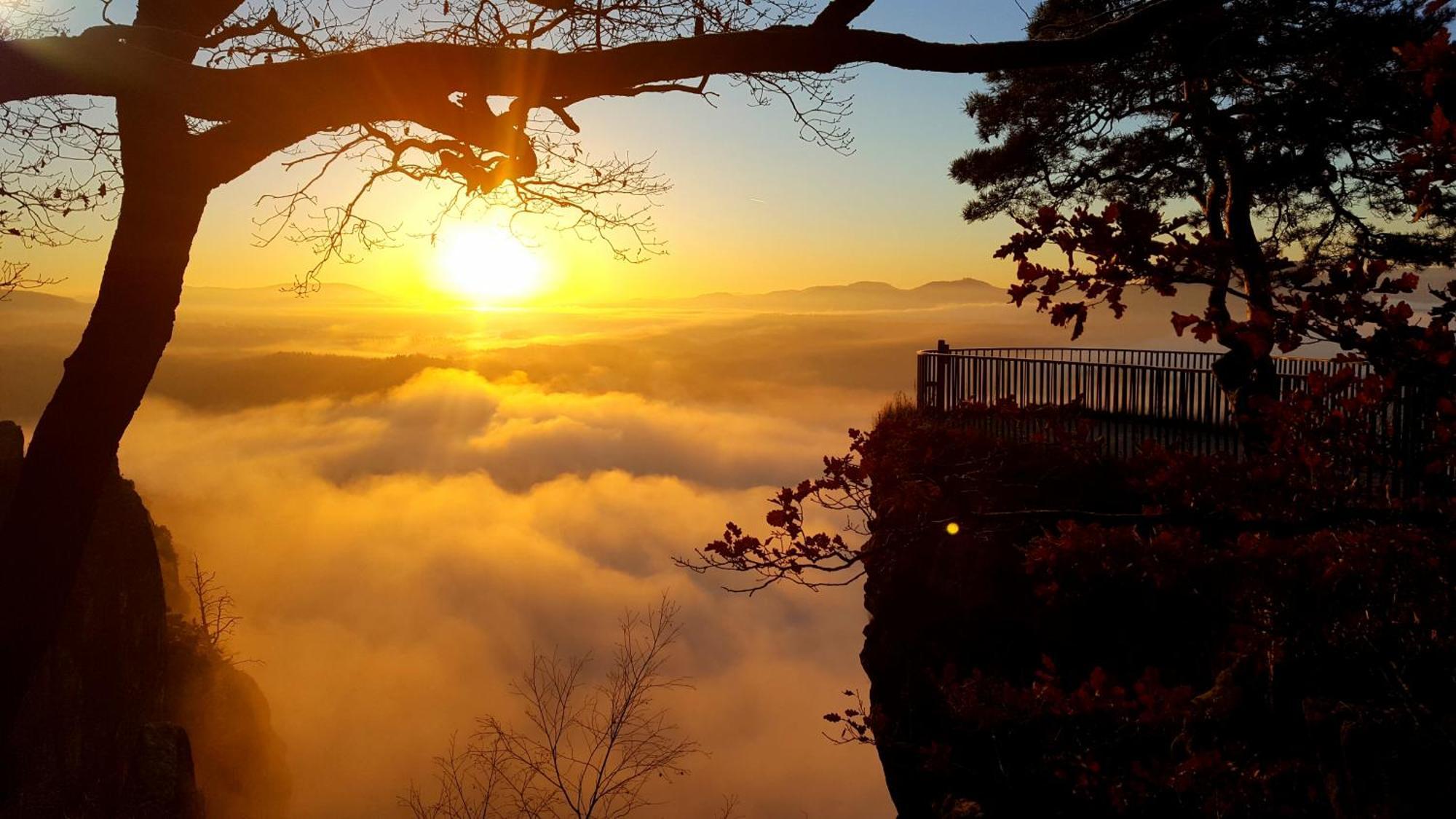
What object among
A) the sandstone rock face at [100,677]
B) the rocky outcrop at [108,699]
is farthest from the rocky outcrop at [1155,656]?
the sandstone rock face at [100,677]

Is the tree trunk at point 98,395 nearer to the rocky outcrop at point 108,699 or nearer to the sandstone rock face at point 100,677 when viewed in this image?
the rocky outcrop at point 108,699

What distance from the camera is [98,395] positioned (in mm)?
4766

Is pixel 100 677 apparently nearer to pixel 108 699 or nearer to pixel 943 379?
pixel 108 699

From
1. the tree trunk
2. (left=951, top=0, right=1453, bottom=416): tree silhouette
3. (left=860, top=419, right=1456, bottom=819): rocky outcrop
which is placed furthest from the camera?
(left=951, top=0, right=1453, bottom=416): tree silhouette

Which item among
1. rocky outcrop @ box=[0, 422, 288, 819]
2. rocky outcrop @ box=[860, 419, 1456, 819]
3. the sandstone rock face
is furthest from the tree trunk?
the sandstone rock face

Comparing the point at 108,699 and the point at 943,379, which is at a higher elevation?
the point at 943,379

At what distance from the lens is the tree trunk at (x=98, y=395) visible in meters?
4.67

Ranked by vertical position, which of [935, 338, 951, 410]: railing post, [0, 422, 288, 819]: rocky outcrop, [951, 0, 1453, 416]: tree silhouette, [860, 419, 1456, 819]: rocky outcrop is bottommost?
[0, 422, 288, 819]: rocky outcrop

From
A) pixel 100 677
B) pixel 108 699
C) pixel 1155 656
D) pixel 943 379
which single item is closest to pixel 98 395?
pixel 1155 656

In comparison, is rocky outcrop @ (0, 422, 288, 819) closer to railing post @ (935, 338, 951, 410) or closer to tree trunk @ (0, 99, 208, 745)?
tree trunk @ (0, 99, 208, 745)

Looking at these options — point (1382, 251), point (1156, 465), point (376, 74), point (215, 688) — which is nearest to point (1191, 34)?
point (1156, 465)

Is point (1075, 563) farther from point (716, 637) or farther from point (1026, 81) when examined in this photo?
point (716, 637)

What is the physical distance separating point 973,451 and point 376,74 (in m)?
12.1

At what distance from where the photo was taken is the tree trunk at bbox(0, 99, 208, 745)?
4672 mm
